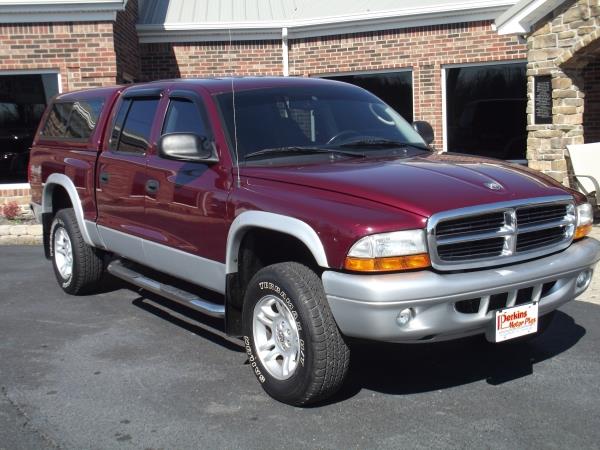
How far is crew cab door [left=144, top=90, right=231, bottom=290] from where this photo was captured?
4.64 meters

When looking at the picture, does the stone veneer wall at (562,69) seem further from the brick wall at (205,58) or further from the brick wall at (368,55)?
the brick wall at (205,58)

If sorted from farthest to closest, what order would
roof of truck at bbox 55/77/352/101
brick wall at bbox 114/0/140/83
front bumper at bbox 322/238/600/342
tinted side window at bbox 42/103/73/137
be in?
brick wall at bbox 114/0/140/83, tinted side window at bbox 42/103/73/137, roof of truck at bbox 55/77/352/101, front bumper at bbox 322/238/600/342

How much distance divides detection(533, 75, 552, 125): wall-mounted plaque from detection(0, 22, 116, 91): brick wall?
262 inches

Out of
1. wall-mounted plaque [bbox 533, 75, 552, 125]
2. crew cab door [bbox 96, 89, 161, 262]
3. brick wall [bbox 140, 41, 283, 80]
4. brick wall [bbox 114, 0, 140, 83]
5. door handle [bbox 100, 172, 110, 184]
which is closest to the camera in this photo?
crew cab door [bbox 96, 89, 161, 262]

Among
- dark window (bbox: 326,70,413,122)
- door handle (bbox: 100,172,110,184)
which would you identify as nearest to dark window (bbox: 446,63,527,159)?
dark window (bbox: 326,70,413,122)

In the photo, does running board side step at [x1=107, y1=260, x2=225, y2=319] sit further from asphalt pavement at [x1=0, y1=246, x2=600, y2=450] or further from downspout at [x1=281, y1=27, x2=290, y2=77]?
downspout at [x1=281, y1=27, x2=290, y2=77]

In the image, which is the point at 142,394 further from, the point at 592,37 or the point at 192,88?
the point at 592,37

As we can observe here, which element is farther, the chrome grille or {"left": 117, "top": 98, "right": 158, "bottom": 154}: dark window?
{"left": 117, "top": 98, "right": 158, "bottom": 154}: dark window

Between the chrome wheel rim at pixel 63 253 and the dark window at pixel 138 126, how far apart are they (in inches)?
57.1

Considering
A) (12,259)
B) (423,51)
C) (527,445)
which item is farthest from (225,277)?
(423,51)

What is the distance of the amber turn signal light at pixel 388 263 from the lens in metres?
3.67

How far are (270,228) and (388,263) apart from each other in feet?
2.59

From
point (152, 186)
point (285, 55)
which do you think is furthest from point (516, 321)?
point (285, 55)

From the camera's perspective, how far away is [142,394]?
14.5 ft
